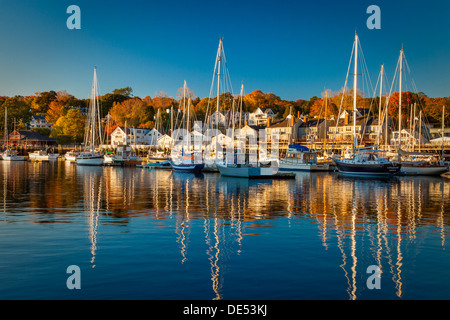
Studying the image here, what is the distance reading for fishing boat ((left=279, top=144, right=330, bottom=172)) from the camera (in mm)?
70250

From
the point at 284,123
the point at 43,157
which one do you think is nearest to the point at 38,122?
the point at 43,157

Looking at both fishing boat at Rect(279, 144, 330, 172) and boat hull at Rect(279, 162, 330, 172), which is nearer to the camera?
boat hull at Rect(279, 162, 330, 172)

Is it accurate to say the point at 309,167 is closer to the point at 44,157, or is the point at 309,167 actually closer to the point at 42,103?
the point at 44,157

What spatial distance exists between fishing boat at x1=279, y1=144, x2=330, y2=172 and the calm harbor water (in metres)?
43.1

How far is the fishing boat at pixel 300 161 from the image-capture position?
70250 mm

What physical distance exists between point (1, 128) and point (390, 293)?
18572 cm

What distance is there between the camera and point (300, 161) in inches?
2808

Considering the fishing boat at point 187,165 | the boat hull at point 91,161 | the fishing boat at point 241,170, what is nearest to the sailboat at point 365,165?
the fishing boat at point 241,170

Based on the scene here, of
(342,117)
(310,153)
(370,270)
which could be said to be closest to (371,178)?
(310,153)

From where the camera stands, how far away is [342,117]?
121000 millimetres

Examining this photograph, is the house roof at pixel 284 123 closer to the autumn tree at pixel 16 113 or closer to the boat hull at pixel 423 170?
the boat hull at pixel 423 170

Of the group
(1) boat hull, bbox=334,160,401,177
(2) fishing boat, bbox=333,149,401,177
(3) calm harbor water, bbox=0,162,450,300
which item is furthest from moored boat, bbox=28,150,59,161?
(3) calm harbor water, bbox=0,162,450,300

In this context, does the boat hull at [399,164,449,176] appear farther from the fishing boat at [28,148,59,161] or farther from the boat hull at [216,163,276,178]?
the fishing boat at [28,148,59,161]
